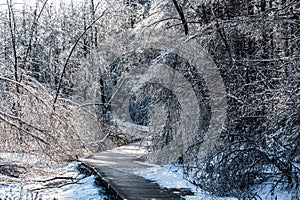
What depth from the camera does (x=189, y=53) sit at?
7898 mm

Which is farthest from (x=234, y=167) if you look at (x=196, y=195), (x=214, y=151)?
(x=196, y=195)

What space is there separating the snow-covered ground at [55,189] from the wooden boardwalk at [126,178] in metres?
0.33

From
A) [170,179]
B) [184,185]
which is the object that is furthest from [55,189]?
[184,185]

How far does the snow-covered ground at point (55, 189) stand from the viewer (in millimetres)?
7785

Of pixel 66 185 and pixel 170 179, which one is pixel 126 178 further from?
pixel 66 185

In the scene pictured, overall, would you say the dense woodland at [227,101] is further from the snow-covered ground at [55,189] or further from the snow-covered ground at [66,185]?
the snow-covered ground at [55,189]

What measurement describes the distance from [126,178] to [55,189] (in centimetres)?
182

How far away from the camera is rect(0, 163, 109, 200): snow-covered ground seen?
7785 millimetres

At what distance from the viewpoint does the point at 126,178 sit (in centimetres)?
828

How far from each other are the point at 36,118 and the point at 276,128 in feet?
14.3

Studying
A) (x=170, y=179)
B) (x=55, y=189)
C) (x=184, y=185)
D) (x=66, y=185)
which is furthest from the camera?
(x=66, y=185)

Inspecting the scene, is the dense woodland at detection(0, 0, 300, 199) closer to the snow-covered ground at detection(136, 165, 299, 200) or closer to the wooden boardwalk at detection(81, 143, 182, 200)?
the snow-covered ground at detection(136, 165, 299, 200)

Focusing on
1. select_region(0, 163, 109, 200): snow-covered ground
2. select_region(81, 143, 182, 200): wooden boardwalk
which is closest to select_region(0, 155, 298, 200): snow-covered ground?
select_region(0, 163, 109, 200): snow-covered ground

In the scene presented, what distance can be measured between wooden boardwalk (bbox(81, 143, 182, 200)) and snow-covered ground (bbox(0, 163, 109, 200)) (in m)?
0.33
